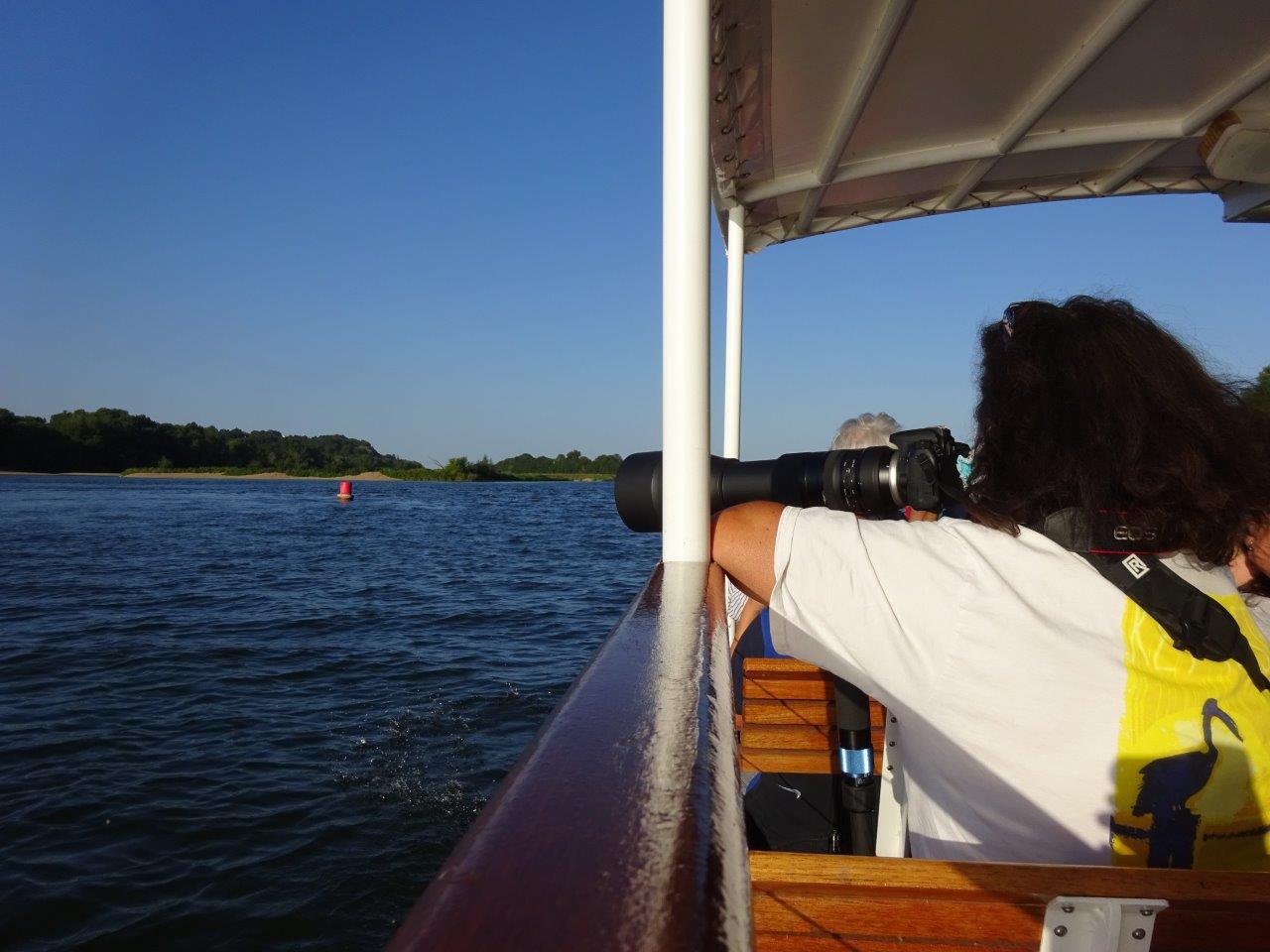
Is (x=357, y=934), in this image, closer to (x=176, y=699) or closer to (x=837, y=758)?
(x=837, y=758)

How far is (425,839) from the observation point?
4289mm

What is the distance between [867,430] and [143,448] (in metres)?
94.6

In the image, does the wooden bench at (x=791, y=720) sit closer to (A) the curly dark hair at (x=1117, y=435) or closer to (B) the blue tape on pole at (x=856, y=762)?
(B) the blue tape on pole at (x=856, y=762)

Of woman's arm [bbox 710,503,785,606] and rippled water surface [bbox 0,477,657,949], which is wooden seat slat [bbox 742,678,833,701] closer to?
woman's arm [bbox 710,503,785,606]

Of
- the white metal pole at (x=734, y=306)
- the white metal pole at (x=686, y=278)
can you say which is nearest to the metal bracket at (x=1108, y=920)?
the white metal pole at (x=686, y=278)

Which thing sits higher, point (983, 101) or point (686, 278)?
point (983, 101)

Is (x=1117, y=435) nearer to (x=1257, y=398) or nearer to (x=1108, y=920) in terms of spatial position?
(x=1257, y=398)

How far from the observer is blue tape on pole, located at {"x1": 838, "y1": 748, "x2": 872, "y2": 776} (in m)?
1.96

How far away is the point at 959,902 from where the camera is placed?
809mm

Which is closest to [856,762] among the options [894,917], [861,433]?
[894,917]

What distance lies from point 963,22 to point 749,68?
0.70 m

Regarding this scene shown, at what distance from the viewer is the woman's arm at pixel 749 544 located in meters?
1.18

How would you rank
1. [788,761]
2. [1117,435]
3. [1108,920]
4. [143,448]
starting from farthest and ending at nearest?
[143,448] < [788,761] < [1117,435] < [1108,920]

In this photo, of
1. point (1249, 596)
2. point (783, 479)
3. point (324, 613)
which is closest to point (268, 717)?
point (324, 613)
